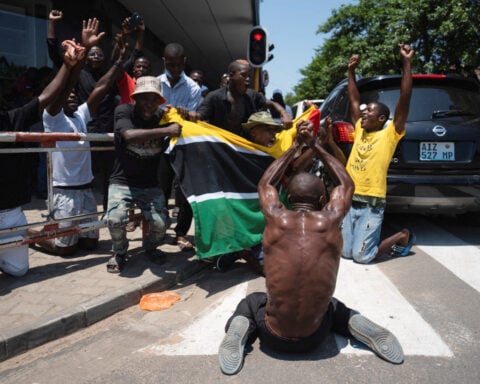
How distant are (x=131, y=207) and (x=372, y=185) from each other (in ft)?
8.41

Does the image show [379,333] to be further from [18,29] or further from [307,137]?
[18,29]

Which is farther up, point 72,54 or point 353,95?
point 72,54

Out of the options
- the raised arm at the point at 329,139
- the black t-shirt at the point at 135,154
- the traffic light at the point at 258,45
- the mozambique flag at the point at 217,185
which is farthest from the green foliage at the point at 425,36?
the black t-shirt at the point at 135,154

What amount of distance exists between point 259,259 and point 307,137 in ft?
5.57

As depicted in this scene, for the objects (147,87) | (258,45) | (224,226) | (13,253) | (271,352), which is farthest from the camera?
(258,45)

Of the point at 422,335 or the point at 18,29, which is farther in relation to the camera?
the point at 18,29

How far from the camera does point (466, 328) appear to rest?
333 cm

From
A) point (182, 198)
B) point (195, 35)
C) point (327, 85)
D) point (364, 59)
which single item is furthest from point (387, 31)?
point (182, 198)

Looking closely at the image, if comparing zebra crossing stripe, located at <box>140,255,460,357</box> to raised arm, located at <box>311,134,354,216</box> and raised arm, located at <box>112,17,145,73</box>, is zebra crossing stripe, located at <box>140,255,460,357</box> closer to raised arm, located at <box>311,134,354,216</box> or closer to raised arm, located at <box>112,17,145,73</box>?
raised arm, located at <box>311,134,354,216</box>

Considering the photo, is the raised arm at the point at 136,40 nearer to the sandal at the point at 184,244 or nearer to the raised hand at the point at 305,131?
the sandal at the point at 184,244

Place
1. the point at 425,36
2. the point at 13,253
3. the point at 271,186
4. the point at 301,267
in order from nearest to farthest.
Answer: the point at 301,267
the point at 271,186
the point at 13,253
the point at 425,36

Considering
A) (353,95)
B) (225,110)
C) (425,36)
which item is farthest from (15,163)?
(425,36)

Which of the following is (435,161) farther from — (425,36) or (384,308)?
(425,36)

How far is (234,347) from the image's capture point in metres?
2.80
